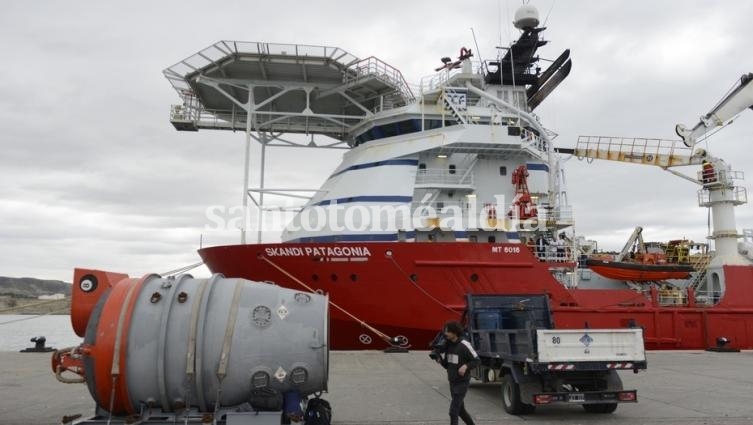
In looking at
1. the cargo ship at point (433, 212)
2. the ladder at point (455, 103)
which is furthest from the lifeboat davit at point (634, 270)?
the ladder at point (455, 103)

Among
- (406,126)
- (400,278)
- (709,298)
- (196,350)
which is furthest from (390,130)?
(196,350)

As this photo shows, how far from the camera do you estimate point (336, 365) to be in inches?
448

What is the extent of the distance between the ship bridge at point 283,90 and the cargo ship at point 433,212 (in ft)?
0.21

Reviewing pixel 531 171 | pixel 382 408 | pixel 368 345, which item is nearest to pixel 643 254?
pixel 531 171

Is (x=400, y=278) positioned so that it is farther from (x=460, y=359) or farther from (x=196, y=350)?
(x=196, y=350)

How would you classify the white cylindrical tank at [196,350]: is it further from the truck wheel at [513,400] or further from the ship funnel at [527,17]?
the ship funnel at [527,17]

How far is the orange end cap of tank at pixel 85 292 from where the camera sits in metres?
5.99

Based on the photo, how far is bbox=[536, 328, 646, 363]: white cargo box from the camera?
6785 millimetres

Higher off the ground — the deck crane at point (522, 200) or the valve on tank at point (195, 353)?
the deck crane at point (522, 200)

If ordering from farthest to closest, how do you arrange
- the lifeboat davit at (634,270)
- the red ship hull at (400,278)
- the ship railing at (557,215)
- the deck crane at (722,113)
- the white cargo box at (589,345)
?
the deck crane at (722,113), the lifeboat davit at (634,270), the ship railing at (557,215), the red ship hull at (400,278), the white cargo box at (589,345)

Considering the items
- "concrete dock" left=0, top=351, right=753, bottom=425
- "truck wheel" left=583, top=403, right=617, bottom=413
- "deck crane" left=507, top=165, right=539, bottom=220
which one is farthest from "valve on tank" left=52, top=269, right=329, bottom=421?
"deck crane" left=507, top=165, right=539, bottom=220

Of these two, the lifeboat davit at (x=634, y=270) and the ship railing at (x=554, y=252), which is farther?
the lifeboat davit at (x=634, y=270)

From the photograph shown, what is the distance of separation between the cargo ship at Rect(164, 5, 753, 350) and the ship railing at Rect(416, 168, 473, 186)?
1.9 inches

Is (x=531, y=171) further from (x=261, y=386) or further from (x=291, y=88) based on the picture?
(x=261, y=386)
